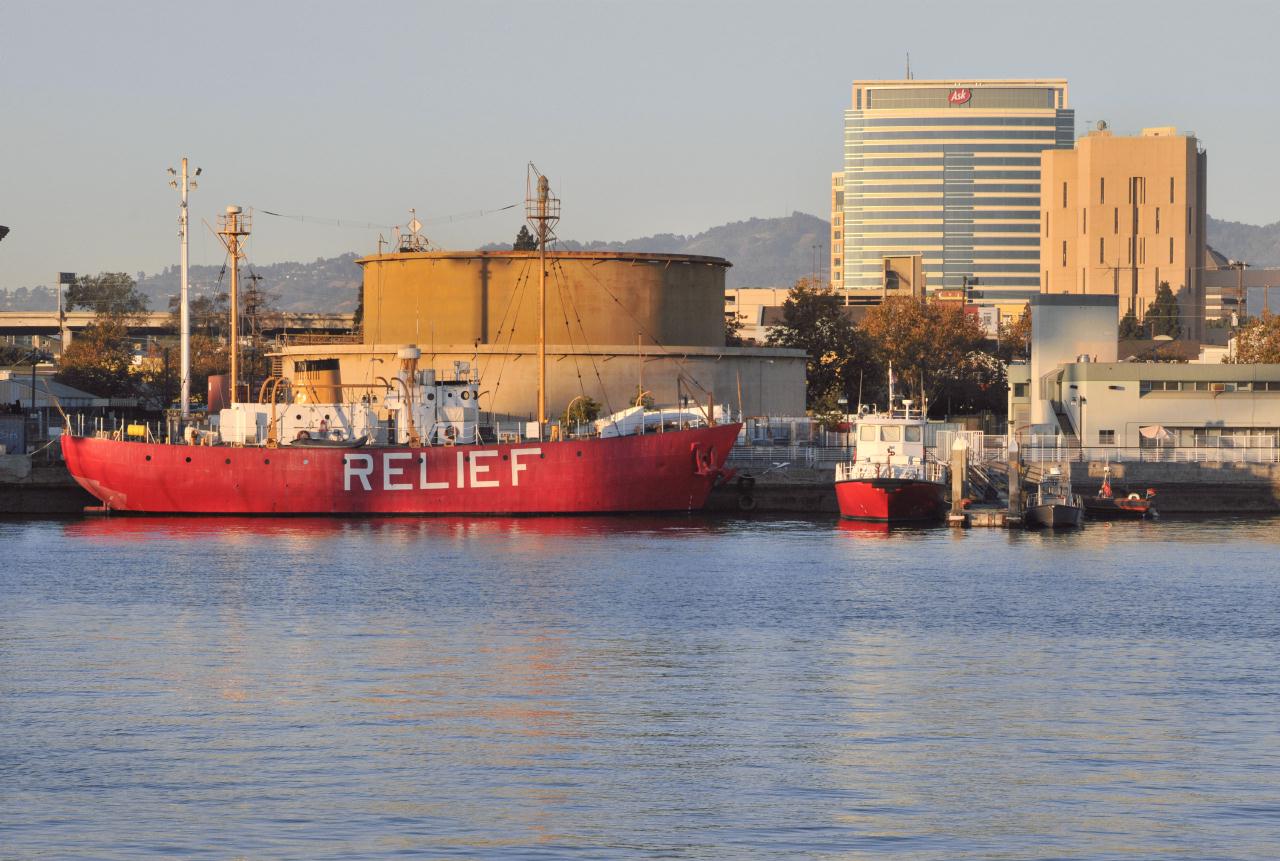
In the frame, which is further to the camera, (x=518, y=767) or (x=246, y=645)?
(x=246, y=645)

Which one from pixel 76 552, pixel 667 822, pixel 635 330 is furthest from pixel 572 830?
pixel 635 330

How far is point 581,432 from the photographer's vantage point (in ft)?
282

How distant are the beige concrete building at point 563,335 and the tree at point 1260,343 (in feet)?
109

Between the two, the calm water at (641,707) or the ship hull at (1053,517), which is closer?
the calm water at (641,707)

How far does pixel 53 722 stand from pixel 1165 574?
108 feet

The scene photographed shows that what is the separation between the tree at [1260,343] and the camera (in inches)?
4663

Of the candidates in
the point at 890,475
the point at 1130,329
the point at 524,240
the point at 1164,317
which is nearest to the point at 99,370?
the point at 524,240

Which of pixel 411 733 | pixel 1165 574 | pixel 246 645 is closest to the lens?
pixel 411 733

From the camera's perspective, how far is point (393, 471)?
246ft

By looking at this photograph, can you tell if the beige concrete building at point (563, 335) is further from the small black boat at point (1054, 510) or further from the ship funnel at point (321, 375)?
the small black boat at point (1054, 510)

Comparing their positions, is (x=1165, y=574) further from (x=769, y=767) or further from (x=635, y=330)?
(x=635, y=330)

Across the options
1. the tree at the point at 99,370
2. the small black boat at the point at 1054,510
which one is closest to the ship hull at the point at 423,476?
the small black boat at the point at 1054,510

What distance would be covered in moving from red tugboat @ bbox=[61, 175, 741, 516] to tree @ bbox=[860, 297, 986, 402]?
59095 millimetres

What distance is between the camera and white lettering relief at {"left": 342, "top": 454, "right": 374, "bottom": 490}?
74.8 meters
